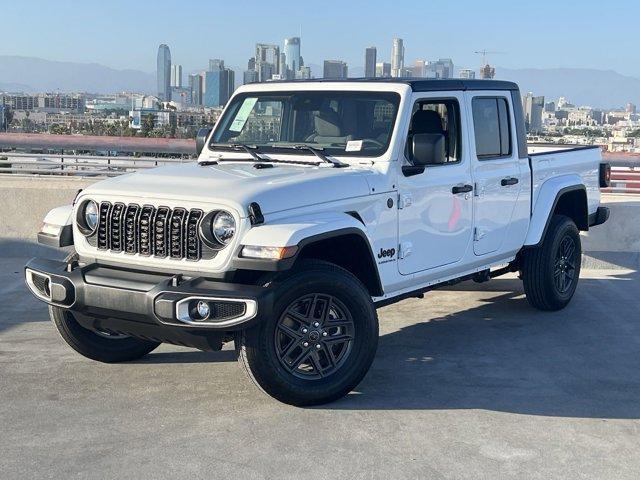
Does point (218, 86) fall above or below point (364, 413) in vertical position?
above

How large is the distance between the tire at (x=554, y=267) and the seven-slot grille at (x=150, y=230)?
11.7 ft

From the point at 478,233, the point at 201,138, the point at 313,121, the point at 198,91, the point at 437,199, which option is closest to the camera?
the point at 437,199

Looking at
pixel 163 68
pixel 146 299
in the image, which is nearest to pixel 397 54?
pixel 146 299

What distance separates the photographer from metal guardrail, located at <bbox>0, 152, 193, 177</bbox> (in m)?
11.4

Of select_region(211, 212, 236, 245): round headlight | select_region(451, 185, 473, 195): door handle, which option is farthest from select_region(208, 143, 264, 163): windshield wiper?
select_region(451, 185, 473, 195): door handle

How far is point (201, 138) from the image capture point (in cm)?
682

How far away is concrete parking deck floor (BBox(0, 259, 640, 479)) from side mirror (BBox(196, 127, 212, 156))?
151 cm

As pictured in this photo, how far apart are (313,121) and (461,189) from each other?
3.81 ft

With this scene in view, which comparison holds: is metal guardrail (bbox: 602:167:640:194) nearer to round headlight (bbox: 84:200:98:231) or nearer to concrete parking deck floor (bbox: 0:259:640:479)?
concrete parking deck floor (bbox: 0:259:640:479)

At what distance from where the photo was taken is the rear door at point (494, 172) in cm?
668

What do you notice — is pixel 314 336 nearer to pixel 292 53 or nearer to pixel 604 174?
pixel 604 174

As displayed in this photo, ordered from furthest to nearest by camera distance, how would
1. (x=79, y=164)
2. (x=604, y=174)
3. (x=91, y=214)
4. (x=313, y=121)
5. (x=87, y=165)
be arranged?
1. (x=79, y=164)
2. (x=87, y=165)
3. (x=604, y=174)
4. (x=313, y=121)
5. (x=91, y=214)

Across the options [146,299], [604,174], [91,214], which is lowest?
[146,299]

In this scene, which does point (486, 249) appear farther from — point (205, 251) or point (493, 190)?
point (205, 251)
